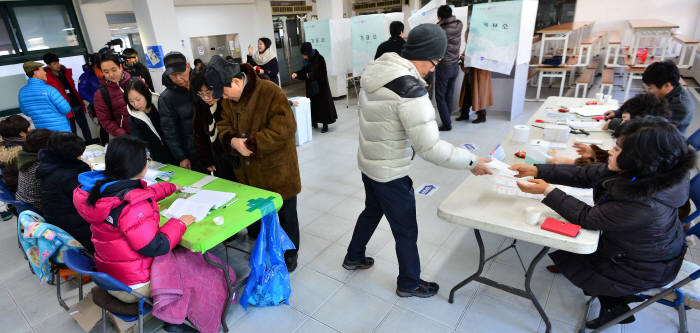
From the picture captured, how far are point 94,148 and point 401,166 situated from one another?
300 cm

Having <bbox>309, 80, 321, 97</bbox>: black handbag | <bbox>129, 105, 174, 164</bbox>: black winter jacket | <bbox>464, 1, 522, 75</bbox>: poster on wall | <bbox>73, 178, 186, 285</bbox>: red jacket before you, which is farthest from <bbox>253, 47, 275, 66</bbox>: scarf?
<bbox>73, 178, 186, 285</bbox>: red jacket

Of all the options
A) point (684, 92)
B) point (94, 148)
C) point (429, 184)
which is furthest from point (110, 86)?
point (684, 92)

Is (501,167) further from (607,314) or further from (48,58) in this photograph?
(48,58)

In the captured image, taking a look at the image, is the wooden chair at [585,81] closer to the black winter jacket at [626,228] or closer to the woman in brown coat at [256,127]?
the black winter jacket at [626,228]

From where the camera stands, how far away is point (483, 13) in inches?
208

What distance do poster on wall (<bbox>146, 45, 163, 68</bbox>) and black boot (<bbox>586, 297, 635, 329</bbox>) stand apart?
613 centimetres

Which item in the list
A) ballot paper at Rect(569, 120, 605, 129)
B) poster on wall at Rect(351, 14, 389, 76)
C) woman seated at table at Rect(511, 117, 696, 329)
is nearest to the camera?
woman seated at table at Rect(511, 117, 696, 329)

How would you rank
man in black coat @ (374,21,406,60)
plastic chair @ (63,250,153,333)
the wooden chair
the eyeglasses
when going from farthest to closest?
the wooden chair < man in black coat @ (374,21,406,60) < the eyeglasses < plastic chair @ (63,250,153,333)

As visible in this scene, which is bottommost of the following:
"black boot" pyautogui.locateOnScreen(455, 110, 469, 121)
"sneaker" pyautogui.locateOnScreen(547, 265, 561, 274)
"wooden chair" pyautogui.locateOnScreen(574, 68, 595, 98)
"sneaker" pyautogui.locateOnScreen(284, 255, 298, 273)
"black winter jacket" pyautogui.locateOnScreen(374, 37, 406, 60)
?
"sneaker" pyautogui.locateOnScreen(547, 265, 561, 274)

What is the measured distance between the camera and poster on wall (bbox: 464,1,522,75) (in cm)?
509

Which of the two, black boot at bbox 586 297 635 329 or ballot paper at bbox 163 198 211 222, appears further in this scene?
ballot paper at bbox 163 198 211 222

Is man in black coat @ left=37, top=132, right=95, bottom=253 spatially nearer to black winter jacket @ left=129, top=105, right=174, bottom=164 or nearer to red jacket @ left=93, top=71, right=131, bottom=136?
black winter jacket @ left=129, top=105, right=174, bottom=164

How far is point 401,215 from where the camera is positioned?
6.61 ft

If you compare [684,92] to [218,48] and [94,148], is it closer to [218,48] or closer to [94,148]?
[94,148]
